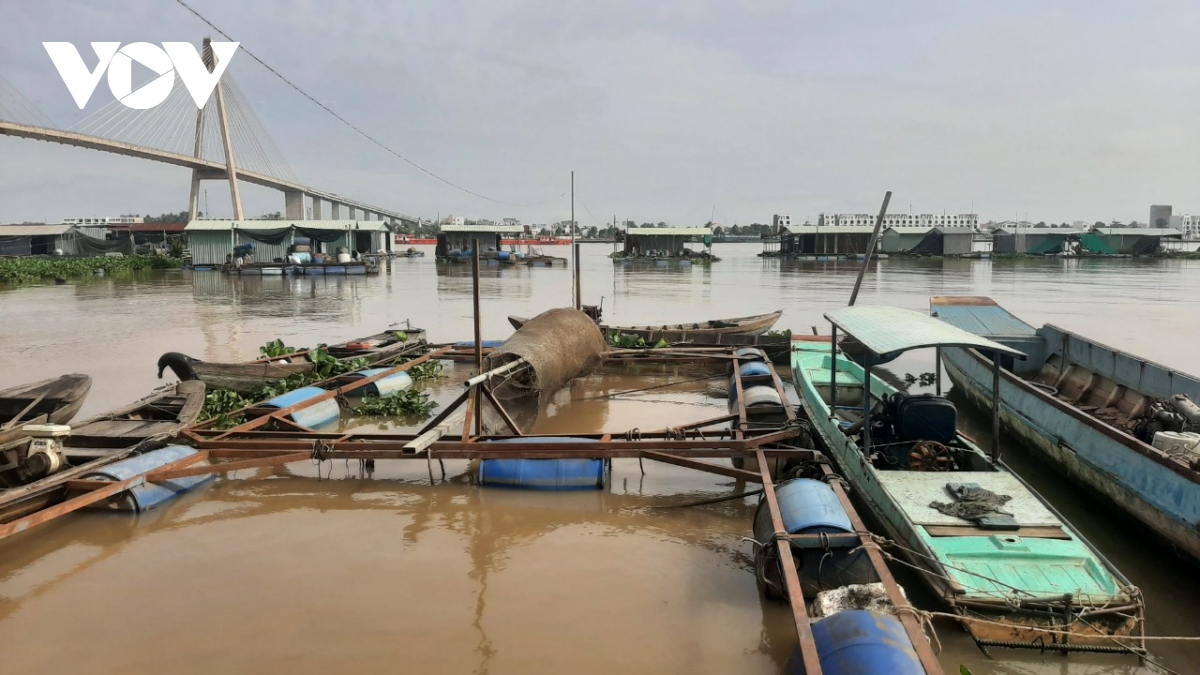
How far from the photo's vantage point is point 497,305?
30922 millimetres

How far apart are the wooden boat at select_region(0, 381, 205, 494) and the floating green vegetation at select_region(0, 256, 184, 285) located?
4107 centimetres

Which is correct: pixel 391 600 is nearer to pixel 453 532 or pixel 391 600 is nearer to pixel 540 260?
pixel 453 532

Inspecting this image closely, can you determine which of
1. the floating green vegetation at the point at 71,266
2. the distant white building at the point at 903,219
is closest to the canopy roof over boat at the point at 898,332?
the floating green vegetation at the point at 71,266

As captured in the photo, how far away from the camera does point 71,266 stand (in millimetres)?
46156

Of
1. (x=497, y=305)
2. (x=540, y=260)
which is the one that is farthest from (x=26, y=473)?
(x=540, y=260)

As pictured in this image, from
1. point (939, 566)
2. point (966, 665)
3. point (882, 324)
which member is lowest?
point (966, 665)

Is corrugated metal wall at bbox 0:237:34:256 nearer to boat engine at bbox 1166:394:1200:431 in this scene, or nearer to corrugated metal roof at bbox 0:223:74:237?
corrugated metal roof at bbox 0:223:74:237

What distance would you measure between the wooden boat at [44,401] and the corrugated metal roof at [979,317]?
46.6 ft

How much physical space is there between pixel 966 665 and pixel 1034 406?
5.16m

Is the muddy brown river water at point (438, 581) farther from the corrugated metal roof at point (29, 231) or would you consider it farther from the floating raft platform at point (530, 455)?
the corrugated metal roof at point (29, 231)

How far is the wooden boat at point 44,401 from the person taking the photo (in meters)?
8.33

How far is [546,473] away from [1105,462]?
18.6ft

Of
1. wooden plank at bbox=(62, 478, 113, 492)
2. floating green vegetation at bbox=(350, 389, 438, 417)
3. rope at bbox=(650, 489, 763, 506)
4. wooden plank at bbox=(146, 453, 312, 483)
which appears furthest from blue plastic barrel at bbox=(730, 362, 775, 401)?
wooden plank at bbox=(62, 478, 113, 492)

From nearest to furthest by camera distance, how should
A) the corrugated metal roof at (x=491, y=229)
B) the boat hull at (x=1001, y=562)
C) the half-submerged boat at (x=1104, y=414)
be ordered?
the boat hull at (x=1001, y=562) < the half-submerged boat at (x=1104, y=414) < the corrugated metal roof at (x=491, y=229)
